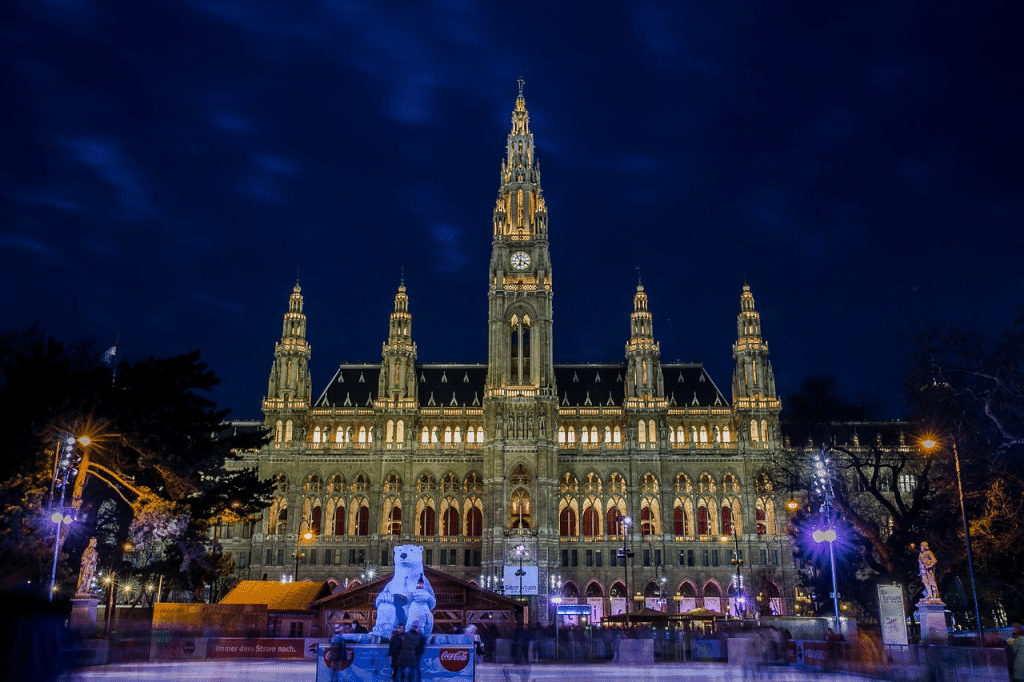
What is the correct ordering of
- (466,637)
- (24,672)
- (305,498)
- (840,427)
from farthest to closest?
(305,498) → (840,427) → (466,637) → (24,672)

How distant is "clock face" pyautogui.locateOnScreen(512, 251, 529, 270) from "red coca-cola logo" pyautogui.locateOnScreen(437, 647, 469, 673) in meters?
84.2

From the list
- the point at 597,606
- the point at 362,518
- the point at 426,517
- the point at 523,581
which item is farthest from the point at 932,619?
the point at 362,518

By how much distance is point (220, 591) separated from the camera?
3661 inches

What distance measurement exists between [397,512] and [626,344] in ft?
115

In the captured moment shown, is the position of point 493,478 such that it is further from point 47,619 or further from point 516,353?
point 47,619

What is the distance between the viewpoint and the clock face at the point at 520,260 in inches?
4289

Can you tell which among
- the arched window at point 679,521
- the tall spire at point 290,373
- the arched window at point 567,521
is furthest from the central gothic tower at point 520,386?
the tall spire at point 290,373

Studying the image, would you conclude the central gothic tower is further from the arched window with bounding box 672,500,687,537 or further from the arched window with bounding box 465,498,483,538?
the arched window with bounding box 672,500,687,537

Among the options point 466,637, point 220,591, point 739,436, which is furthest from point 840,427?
point 220,591

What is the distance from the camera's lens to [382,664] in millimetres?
26547

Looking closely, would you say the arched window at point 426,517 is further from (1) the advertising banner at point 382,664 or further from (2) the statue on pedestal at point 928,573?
(1) the advertising banner at point 382,664

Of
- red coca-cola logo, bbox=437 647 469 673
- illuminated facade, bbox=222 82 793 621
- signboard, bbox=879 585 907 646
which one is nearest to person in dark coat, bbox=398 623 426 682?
red coca-cola logo, bbox=437 647 469 673

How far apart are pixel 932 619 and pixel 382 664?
2553cm

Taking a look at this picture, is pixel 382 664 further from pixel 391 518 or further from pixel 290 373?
pixel 290 373
